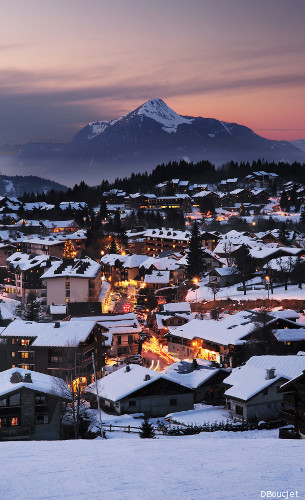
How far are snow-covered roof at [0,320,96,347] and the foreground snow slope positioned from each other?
17.9 m

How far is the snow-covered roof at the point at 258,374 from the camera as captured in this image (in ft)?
73.5

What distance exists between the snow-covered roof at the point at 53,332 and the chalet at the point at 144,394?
15.2 ft

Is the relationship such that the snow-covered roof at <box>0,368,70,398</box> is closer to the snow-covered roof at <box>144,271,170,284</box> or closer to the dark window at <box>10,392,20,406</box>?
the dark window at <box>10,392,20,406</box>

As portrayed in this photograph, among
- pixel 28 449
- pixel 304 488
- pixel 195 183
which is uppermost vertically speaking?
pixel 195 183

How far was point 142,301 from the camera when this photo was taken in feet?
165

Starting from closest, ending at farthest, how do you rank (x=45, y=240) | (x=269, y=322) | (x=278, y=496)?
1. (x=278, y=496)
2. (x=269, y=322)
3. (x=45, y=240)

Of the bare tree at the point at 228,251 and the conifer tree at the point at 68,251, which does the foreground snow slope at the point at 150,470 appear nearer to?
the bare tree at the point at 228,251

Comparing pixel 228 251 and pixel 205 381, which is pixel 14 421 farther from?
pixel 228 251

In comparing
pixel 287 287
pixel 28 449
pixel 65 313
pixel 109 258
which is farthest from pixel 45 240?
pixel 28 449

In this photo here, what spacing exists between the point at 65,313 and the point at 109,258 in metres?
20.0

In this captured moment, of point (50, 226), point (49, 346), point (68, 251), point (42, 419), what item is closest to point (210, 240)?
point (68, 251)

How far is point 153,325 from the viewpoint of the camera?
42.4 m

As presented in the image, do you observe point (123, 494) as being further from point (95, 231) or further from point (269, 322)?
point (95, 231)

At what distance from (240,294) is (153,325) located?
843 centimetres
